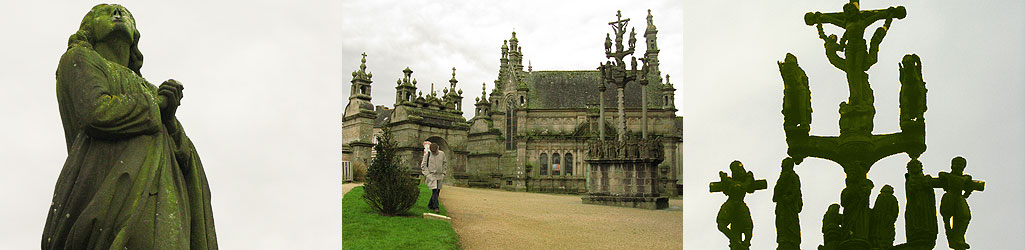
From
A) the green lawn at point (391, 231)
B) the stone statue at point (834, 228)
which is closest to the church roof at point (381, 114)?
the green lawn at point (391, 231)

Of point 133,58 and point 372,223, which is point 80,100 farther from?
point 372,223

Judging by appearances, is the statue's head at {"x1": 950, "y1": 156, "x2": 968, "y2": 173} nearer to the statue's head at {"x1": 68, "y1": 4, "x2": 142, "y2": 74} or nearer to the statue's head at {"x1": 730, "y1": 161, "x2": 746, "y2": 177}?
the statue's head at {"x1": 730, "y1": 161, "x2": 746, "y2": 177}

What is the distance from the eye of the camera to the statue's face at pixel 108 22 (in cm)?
232

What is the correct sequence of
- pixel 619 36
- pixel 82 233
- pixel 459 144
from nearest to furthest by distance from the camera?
pixel 82 233 < pixel 619 36 < pixel 459 144

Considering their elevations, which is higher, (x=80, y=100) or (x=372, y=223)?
(x=80, y=100)

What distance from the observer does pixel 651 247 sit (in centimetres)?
743

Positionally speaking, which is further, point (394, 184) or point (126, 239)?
point (394, 184)

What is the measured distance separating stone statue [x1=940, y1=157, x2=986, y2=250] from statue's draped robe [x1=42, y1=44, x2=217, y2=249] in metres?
3.41

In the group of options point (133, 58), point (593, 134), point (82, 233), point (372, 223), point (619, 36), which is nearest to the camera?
point (82, 233)

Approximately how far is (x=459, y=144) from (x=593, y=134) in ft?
17.9

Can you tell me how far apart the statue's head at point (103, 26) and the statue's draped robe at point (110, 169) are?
3.8 inches

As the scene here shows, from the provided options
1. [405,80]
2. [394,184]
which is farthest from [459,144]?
[394,184]

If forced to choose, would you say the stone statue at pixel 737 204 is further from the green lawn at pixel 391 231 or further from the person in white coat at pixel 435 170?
the person in white coat at pixel 435 170

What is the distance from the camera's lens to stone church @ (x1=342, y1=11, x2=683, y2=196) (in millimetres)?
11531
